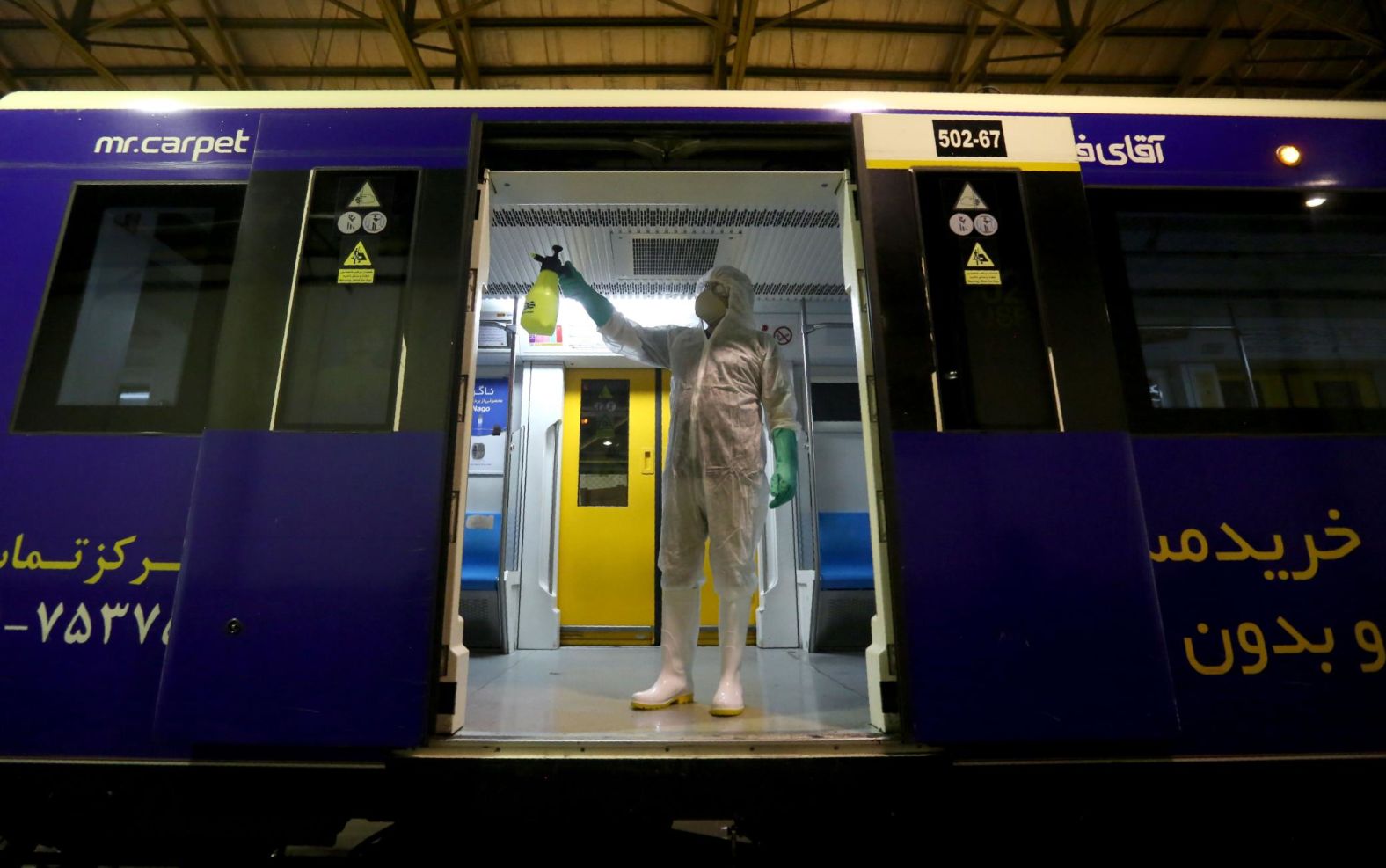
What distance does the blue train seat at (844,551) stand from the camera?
3.79 meters

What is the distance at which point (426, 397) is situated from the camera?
1735mm

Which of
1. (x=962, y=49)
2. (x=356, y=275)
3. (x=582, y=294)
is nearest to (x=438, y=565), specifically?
(x=356, y=275)

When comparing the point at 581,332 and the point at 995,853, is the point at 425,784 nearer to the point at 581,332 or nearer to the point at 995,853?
the point at 995,853

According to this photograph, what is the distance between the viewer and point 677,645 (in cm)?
245

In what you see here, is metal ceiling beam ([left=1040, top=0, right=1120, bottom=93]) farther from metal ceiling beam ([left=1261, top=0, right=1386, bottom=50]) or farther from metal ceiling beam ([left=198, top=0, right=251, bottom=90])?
metal ceiling beam ([left=198, top=0, right=251, bottom=90])

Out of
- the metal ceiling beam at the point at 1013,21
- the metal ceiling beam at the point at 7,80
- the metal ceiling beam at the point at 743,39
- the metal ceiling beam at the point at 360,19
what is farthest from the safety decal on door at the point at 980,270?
the metal ceiling beam at the point at 7,80

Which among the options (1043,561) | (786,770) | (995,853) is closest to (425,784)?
(786,770)

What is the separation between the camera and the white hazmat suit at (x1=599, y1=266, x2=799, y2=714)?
2.37 metres

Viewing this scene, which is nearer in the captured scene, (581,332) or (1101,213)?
(1101,213)

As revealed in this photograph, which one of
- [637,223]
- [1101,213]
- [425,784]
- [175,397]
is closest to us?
[425,784]

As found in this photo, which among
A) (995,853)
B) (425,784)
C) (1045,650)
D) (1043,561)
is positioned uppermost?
(1043,561)

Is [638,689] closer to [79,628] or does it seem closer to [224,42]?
[79,628]

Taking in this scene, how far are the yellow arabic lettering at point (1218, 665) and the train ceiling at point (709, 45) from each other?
5.27 metres

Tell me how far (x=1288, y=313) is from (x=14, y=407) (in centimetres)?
406
